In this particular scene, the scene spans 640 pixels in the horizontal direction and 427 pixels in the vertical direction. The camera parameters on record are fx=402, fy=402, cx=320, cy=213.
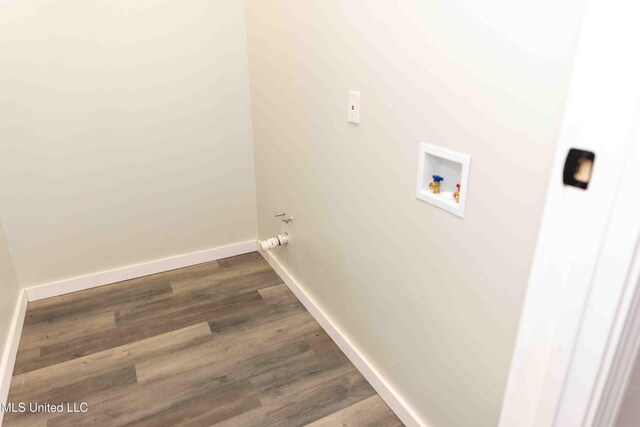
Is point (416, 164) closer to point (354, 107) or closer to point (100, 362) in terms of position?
point (354, 107)

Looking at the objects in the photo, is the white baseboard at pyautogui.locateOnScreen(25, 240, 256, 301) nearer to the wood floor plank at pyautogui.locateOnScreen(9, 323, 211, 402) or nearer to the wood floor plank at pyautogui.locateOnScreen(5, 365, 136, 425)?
the wood floor plank at pyautogui.locateOnScreen(9, 323, 211, 402)

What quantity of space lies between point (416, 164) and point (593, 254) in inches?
30.5

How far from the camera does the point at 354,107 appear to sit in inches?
58.5

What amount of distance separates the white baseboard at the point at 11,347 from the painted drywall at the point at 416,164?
54.0 inches

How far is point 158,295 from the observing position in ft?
7.58

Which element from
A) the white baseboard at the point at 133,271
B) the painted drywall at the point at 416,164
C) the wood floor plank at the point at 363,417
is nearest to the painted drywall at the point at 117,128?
the white baseboard at the point at 133,271

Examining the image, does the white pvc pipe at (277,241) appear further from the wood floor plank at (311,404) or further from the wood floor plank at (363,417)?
the wood floor plank at (363,417)

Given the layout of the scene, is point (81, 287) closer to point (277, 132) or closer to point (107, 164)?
point (107, 164)

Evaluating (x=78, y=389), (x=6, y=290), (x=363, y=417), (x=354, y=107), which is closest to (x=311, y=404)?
(x=363, y=417)

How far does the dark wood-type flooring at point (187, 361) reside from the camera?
61.9 inches

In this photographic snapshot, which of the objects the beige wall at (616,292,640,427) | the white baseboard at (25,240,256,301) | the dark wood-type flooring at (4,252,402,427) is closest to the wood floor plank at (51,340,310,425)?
the dark wood-type flooring at (4,252,402,427)

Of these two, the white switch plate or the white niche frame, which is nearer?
the white niche frame

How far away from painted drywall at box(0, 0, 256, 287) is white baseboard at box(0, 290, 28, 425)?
0.50 ft

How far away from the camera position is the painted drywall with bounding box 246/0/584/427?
0.91 metres
